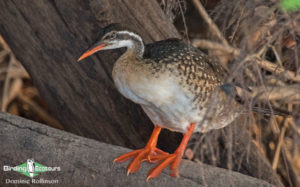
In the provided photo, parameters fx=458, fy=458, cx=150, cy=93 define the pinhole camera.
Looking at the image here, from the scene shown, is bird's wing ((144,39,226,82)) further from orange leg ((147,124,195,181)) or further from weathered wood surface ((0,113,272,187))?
weathered wood surface ((0,113,272,187))

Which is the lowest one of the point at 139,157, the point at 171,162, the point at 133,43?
the point at 171,162

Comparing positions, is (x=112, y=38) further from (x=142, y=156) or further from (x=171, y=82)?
(x=142, y=156)

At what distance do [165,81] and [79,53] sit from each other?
0.79 m

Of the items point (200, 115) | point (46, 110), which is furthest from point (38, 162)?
point (46, 110)

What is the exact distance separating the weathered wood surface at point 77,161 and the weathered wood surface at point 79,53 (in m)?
0.45

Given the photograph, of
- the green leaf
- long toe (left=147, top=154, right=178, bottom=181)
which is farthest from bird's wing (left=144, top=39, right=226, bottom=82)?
the green leaf

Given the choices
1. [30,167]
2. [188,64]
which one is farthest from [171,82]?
[30,167]

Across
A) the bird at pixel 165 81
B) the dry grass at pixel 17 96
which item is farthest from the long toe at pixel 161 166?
the dry grass at pixel 17 96

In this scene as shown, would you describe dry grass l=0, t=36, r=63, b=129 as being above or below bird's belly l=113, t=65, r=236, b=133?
above

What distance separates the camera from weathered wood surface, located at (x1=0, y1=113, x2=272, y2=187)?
6.81 ft

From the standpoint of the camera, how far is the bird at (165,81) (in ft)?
6.71

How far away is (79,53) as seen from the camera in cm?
265

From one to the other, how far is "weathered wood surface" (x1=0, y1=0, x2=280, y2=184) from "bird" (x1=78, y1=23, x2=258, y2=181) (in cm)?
38

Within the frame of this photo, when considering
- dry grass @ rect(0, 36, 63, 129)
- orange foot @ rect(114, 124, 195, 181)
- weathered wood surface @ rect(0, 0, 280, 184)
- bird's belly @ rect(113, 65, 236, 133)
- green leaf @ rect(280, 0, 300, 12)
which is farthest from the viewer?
dry grass @ rect(0, 36, 63, 129)
